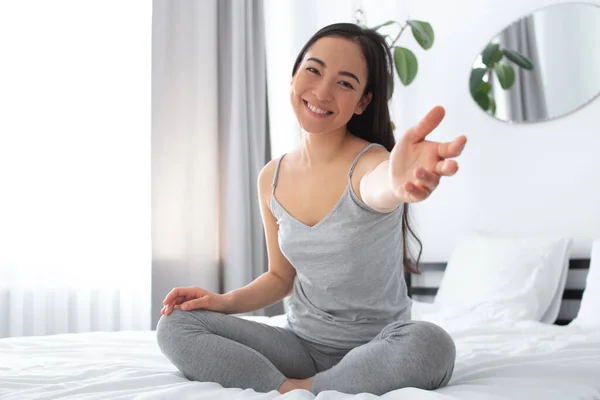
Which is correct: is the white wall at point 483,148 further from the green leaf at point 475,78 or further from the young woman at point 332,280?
the young woman at point 332,280

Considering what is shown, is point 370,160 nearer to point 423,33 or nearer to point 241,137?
point 423,33

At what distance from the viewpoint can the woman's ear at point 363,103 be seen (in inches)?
54.6

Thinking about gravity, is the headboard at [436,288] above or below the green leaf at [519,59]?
below

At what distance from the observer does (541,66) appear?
270 cm

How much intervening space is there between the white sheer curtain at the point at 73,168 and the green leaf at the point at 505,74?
1.73 metres

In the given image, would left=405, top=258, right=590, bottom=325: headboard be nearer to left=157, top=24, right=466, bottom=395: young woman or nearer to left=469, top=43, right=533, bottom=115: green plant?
left=469, top=43, right=533, bottom=115: green plant

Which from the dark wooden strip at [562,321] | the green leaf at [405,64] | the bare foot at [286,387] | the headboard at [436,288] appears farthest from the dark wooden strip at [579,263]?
the bare foot at [286,387]

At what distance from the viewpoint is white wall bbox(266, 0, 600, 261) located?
2574 mm

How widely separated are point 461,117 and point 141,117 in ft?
5.24

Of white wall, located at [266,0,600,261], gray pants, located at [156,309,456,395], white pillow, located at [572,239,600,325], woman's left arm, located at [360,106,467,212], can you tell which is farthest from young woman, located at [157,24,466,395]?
white wall, located at [266,0,600,261]

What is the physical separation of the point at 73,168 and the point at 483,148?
75.3 inches

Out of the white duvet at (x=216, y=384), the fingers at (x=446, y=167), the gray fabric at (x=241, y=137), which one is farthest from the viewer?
the gray fabric at (x=241, y=137)

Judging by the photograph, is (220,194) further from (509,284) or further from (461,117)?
(509,284)

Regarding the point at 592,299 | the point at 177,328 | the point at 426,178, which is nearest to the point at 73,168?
the point at 177,328
